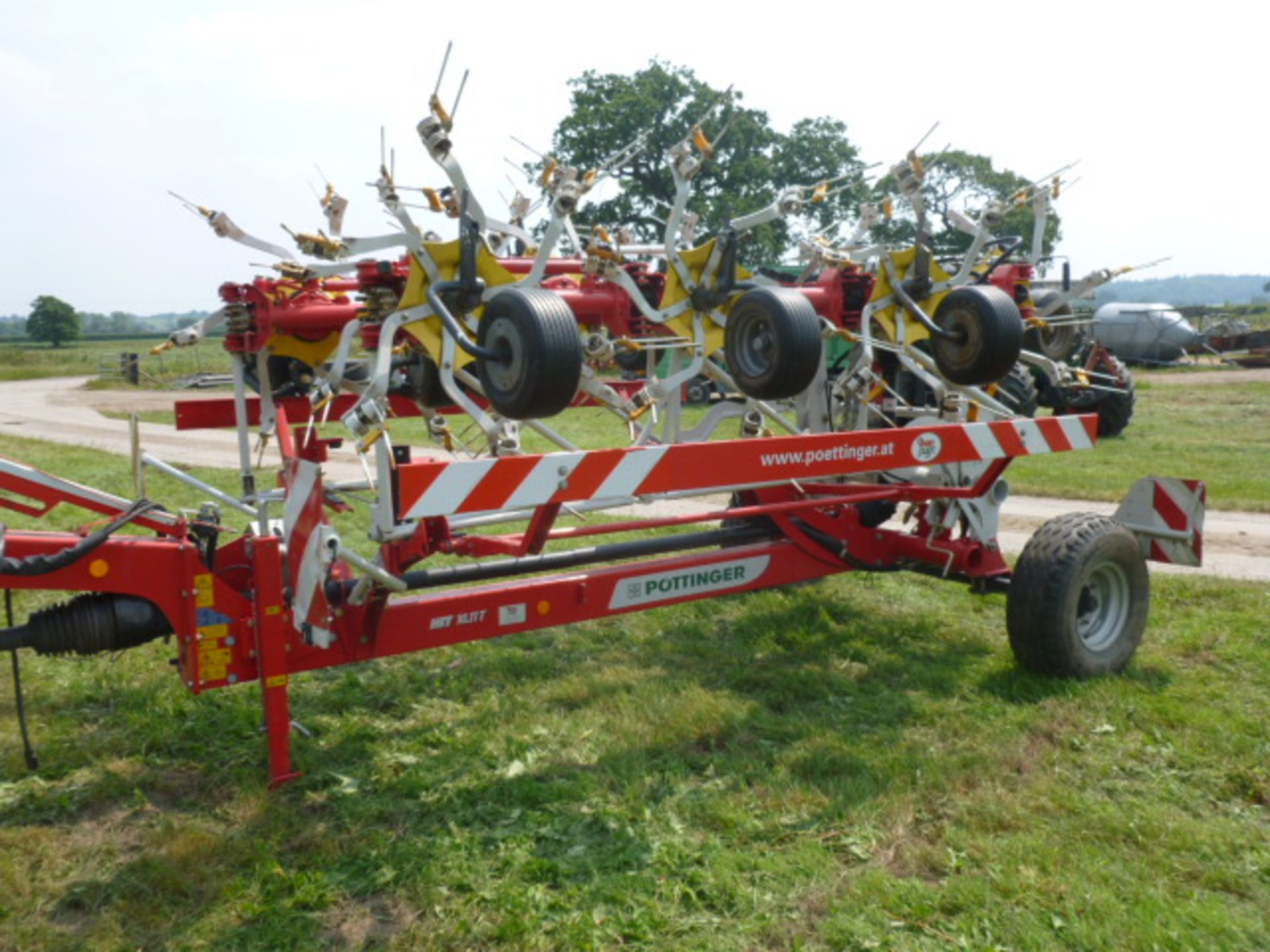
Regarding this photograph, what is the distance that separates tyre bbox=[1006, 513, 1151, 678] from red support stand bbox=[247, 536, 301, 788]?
12.0ft

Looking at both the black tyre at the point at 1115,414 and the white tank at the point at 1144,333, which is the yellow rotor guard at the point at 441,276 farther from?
the white tank at the point at 1144,333

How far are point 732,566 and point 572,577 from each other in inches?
38.3

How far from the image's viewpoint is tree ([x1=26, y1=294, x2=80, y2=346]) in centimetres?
6544

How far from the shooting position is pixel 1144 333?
30469 millimetres

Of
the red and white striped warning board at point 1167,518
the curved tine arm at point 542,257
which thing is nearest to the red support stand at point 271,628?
the curved tine arm at point 542,257

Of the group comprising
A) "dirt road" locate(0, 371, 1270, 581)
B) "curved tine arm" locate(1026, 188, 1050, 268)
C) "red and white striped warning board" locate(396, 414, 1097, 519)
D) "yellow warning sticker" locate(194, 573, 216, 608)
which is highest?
"curved tine arm" locate(1026, 188, 1050, 268)

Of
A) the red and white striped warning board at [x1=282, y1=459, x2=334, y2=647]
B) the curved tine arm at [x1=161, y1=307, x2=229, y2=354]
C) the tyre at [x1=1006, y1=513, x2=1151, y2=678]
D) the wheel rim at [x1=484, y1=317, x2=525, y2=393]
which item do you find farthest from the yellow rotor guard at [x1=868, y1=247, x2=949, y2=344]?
the curved tine arm at [x1=161, y1=307, x2=229, y2=354]

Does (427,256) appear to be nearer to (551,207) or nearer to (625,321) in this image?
(551,207)

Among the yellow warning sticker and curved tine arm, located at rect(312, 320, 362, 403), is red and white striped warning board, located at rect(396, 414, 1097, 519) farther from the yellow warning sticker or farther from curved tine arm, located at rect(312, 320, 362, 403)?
curved tine arm, located at rect(312, 320, 362, 403)

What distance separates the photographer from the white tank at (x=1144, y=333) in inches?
1191

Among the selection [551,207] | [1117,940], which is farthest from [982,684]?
[551,207]

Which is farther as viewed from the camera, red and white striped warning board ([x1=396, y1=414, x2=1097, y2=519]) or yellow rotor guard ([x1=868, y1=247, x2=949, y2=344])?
yellow rotor guard ([x1=868, y1=247, x2=949, y2=344])

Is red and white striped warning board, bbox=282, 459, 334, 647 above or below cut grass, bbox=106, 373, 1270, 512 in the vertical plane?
above

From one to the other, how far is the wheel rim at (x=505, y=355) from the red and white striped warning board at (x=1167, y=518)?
388cm
